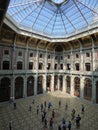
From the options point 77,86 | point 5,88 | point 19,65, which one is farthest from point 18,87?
point 77,86

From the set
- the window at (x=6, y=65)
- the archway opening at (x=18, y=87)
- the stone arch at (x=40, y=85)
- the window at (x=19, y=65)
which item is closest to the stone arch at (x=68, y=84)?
the stone arch at (x=40, y=85)

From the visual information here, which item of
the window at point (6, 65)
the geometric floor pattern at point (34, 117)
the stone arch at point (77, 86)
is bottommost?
the geometric floor pattern at point (34, 117)

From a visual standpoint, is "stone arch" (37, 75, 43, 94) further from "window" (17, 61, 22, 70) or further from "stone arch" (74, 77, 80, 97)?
"stone arch" (74, 77, 80, 97)

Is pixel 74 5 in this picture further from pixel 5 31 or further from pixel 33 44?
pixel 5 31

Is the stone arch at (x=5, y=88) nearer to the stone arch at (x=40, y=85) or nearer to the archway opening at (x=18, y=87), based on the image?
the archway opening at (x=18, y=87)

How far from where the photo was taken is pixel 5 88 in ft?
87.2

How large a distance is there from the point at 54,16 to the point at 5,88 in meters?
20.5

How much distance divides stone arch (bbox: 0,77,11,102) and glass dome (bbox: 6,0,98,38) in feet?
37.0

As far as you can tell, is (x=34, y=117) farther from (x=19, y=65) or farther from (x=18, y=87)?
(x=19, y=65)

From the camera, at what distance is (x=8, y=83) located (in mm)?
27125

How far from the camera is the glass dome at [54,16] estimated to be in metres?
26.0

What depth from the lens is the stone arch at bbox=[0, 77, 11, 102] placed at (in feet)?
84.7

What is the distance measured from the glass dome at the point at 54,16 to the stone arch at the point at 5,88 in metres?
11.3

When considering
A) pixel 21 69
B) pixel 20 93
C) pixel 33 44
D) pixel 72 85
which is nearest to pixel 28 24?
pixel 33 44
